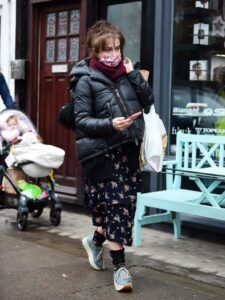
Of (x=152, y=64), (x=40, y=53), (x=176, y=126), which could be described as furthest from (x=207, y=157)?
(x=40, y=53)

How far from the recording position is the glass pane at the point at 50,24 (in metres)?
8.12

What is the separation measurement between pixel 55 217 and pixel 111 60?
2.85 metres

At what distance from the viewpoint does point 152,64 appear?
6766mm

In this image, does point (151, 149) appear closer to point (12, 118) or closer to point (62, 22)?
point (12, 118)

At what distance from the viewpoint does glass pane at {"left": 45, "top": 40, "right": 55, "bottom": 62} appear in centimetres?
812

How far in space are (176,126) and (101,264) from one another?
225cm

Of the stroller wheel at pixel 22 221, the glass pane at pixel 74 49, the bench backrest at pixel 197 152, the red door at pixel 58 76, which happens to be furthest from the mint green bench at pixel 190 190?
the glass pane at pixel 74 49

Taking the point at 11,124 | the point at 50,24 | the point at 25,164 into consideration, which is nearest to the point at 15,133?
the point at 11,124

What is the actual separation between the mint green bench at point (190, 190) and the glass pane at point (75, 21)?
238 cm

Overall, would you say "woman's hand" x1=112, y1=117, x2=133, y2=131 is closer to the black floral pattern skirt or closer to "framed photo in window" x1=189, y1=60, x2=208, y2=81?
the black floral pattern skirt

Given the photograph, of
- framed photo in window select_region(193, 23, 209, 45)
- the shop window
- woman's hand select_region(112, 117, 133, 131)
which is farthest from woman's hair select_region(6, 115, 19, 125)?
woman's hand select_region(112, 117, 133, 131)

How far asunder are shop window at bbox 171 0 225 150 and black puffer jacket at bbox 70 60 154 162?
2.07 metres

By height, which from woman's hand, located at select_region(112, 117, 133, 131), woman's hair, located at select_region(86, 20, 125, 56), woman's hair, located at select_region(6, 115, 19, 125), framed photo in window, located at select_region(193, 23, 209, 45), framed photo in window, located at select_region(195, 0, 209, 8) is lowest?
woman's hair, located at select_region(6, 115, 19, 125)

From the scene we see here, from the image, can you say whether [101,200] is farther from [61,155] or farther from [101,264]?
[61,155]
